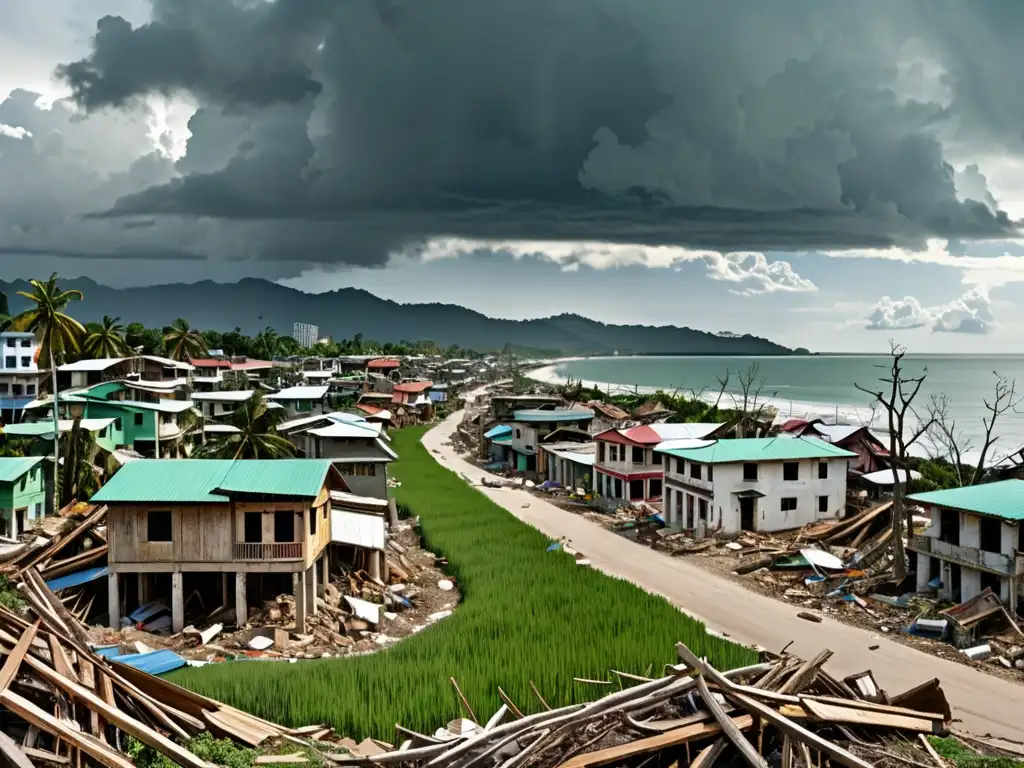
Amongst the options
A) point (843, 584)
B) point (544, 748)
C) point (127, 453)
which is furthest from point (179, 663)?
point (127, 453)

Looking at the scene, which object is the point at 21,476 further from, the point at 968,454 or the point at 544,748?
the point at 968,454

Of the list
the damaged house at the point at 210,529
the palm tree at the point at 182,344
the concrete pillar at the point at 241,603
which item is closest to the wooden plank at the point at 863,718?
the damaged house at the point at 210,529

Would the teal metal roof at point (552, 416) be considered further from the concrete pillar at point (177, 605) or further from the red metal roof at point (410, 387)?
the red metal roof at point (410, 387)

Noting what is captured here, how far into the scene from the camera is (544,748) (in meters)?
15.3

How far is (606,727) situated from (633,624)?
43.0ft

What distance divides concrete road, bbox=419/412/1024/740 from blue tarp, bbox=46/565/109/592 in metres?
20.5

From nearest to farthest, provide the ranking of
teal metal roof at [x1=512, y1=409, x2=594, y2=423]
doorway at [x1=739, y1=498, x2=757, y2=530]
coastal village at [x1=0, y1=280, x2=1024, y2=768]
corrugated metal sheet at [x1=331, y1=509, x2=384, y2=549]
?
coastal village at [x1=0, y1=280, x2=1024, y2=768]
corrugated metal sheet at [x1=331, y1=509, x2=384, y2=549]
doorway at [x1=739, y1=498, x2=757, y2=530]
teal metal roof at [x1=512, y1=409, x2=594, y2=423]

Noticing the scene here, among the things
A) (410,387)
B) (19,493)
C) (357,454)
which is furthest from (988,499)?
(410,387)

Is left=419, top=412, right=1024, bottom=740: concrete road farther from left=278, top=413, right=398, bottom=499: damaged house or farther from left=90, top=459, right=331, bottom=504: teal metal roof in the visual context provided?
left=90, top=459, right=331, bottom=504: teal metal roof

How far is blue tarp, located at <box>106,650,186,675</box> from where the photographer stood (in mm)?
23625

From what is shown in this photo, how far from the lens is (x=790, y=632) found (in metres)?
30.0

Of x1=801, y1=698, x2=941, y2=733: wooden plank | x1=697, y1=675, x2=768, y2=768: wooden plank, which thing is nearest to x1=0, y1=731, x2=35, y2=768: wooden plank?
x1=697, y1=675, x2=768, y2=768: wooden plank

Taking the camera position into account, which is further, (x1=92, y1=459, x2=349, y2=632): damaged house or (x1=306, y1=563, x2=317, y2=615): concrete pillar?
(x1=306, y1=563, x2=317, y2=615): concrete pillar

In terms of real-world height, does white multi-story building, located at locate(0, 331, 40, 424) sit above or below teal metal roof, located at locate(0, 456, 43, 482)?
above
